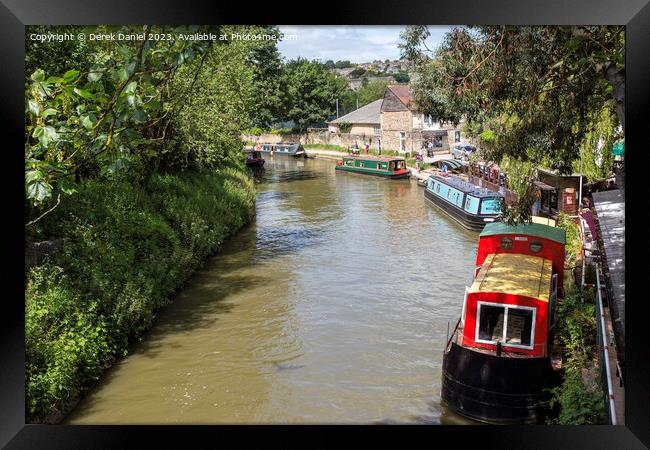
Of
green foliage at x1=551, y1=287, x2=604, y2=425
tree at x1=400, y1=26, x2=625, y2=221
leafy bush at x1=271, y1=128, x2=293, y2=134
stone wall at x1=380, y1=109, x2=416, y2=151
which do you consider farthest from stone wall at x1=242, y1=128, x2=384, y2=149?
tree at x1=400, y1=26, x2=625, y2=221

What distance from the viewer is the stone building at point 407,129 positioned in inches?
1596

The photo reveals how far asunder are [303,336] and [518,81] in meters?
5.50

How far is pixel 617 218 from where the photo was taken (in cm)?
1099

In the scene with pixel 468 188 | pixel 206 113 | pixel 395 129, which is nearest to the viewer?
pixel 206 113

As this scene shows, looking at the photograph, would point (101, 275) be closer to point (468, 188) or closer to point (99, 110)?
point (99, 110)

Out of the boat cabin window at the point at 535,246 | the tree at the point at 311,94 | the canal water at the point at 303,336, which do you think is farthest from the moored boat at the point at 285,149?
the boat cabin window at the point at 535,246

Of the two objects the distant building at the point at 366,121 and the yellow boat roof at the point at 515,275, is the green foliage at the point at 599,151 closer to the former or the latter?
the yellow boat roof at the point at 515,275

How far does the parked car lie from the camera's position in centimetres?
3699

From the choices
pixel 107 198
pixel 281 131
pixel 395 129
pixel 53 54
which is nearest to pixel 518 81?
pixel 53 54

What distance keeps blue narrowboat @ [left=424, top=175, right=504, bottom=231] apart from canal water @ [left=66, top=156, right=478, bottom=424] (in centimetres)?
63

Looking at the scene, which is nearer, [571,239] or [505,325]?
[505,325]

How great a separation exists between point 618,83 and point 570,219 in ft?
31.5

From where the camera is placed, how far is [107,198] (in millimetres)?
12422
